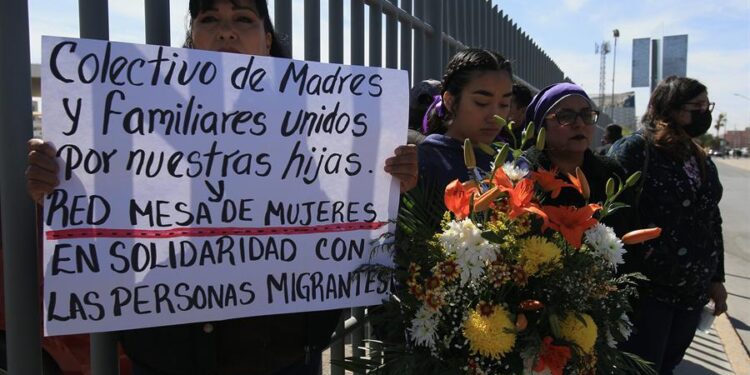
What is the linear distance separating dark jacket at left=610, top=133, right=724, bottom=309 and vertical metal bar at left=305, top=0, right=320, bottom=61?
1516 millimetres

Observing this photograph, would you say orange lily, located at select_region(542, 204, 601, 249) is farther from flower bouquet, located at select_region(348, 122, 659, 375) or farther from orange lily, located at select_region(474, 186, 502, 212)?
orange lily, located at select_region(474, 186, 502, 212)

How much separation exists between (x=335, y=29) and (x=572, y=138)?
3.70ft

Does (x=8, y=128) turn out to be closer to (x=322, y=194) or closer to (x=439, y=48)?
(x=322, y=194)

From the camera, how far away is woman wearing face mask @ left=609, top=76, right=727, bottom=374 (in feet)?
8.63

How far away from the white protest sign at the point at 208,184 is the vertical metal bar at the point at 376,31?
1.26 metres

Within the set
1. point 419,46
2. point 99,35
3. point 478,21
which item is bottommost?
point 99,35

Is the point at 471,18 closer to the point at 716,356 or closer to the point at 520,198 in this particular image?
the point at 716,356

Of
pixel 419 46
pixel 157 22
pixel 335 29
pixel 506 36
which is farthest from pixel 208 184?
pixel 506 36

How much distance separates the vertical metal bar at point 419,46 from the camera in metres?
3.53

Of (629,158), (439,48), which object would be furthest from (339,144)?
(439,48)

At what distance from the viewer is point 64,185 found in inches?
54.0

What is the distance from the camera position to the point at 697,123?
9.37 ft

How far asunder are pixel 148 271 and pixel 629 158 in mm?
2182

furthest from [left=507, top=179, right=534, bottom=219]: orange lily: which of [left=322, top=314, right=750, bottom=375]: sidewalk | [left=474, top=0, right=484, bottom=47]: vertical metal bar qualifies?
[left=474, top=0, right=484, bottom=47]: vertical metal bar
